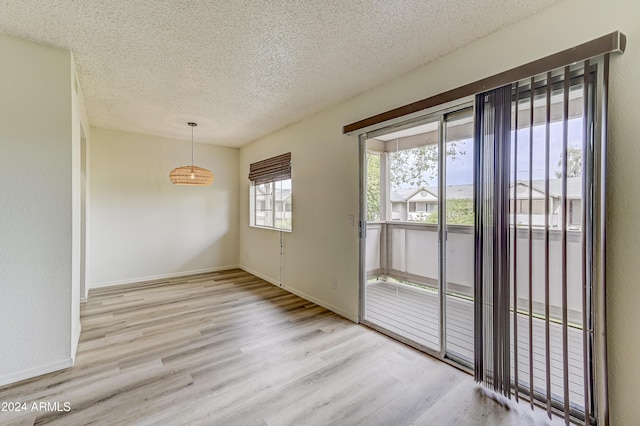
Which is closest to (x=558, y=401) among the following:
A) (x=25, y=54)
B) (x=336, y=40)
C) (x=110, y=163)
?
(x=336, y=40)

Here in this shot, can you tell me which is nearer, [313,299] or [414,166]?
[414,166]

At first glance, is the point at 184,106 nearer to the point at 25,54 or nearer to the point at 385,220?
the point at 25,54

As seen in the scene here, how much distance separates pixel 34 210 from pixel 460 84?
3384 millimetres

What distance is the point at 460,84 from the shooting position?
217cm

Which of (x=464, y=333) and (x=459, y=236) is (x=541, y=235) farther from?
(x=464, y=333)

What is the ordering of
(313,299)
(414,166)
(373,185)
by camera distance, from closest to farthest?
(414,166), (373,185), (313,299)

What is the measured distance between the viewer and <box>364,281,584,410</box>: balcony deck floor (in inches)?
70.7

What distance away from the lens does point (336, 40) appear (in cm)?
206

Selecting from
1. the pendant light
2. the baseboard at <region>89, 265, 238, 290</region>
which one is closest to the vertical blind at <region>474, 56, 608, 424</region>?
the pendant light

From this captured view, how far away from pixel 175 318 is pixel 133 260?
2103mm

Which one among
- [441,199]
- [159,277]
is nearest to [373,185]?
[441,199]

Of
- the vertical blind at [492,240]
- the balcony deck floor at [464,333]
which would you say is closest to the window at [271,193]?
the balcony deck floor at [464,333]

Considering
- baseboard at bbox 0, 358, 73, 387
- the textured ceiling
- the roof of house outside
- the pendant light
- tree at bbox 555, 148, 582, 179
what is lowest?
baseboard at bbox 0, 358, 73, 387

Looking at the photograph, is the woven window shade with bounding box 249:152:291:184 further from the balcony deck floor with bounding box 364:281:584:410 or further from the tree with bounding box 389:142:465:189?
the balcony deck floor with bounding box 364:281:584:410
